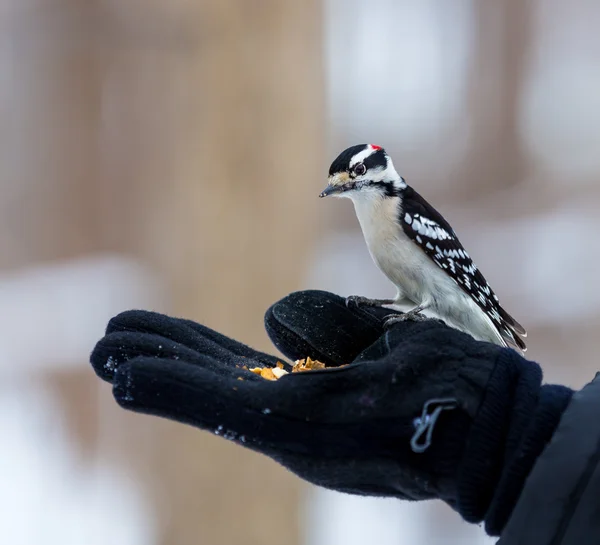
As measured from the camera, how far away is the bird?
2941 mm

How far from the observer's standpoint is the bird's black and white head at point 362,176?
2.98 m

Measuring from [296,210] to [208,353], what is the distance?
1.75 meters

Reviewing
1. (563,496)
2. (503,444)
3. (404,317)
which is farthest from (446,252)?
(563,496)

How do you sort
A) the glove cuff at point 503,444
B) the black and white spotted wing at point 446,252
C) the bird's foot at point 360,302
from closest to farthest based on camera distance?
the glove cuff at point 503,444
the bird's foot at point 360,302
the black and white spotted wing at point 446,252

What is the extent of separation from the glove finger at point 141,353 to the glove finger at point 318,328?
50 cm

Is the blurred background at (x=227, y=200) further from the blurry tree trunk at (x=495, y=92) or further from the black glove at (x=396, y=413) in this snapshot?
the black glove at (x=396, y=413)

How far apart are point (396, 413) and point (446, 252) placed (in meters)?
1.39

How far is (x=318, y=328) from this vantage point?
8.11 feet

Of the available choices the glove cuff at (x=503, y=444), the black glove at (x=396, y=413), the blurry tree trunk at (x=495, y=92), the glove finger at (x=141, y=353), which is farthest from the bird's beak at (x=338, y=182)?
the blurry tree trunk at (x=495, y=92)

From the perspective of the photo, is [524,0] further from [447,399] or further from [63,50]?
[447,399]

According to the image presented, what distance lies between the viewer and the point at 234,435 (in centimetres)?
169

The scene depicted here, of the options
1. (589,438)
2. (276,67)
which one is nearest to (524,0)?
(276,67)

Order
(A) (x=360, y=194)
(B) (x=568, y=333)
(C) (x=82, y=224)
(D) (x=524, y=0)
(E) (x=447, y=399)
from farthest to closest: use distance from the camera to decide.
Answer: (D) (x=524, y=0), (B) (x=568, y=333), (C) (x=82, y=224), (A) (x=360, y=194), (E) (x=447, y=399)

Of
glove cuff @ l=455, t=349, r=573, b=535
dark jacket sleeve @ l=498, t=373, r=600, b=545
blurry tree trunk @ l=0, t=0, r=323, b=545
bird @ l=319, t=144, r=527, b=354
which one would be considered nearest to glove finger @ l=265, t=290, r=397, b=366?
bird @ l=319, t=144, r=527, b=354
